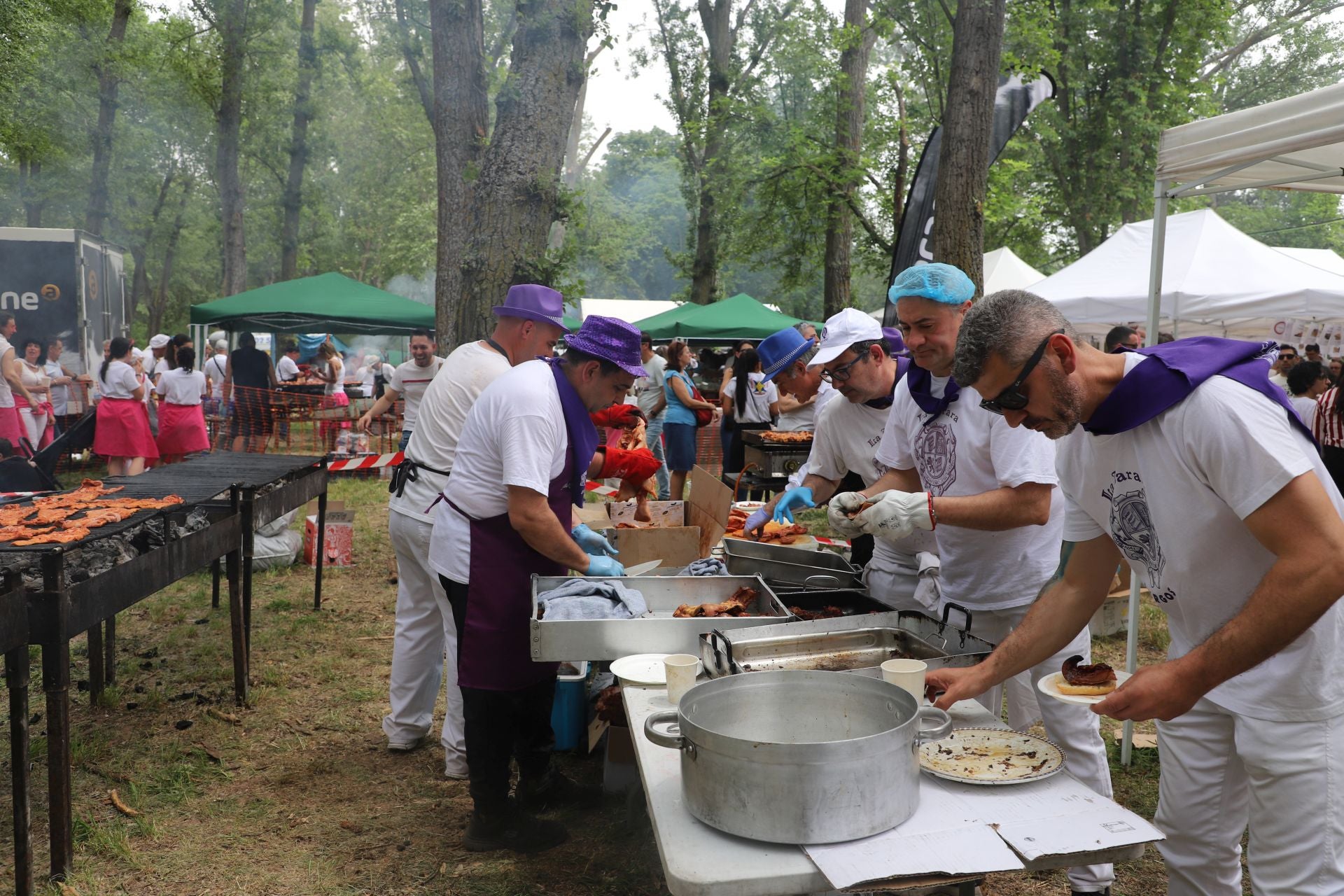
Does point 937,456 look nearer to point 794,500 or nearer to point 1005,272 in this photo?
point 794,500

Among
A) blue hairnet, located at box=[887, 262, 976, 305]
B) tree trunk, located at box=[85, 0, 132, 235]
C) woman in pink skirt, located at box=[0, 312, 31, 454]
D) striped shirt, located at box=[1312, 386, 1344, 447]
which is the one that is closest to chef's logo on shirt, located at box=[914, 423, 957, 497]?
blue hairnet, located at box=[887, 262, 976, 305]

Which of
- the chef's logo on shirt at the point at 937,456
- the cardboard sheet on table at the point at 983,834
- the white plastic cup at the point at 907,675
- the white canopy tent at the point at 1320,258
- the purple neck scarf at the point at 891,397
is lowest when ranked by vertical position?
the cardboard sheet on table at the point at 983,834

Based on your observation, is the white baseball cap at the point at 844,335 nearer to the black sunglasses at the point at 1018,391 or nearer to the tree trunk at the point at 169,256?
the black sunglasses at the point at 1018,391

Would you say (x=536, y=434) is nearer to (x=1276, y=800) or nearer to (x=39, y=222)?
(x=1276, y=800)

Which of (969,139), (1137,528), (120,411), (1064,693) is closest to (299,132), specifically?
(120,411)

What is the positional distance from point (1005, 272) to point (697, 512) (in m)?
11.2

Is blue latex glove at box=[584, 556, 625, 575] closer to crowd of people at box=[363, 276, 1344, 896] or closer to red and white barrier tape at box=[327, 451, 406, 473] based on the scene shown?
crowd of people at box=[363, 276, 1344, 896]

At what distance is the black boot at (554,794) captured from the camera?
12.6 ft

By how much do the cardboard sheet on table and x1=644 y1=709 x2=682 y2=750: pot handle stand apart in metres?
0.20

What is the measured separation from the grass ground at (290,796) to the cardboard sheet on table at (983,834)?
6.72ft

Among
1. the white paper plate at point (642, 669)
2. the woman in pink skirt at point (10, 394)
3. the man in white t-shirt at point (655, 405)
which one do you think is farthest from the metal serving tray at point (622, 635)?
the woman in pink skirt at point (10, 394)

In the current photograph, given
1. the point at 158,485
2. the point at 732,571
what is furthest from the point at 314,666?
the point at 732,571

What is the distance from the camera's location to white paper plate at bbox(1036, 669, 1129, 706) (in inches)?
73.4

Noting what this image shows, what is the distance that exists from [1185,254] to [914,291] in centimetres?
906
